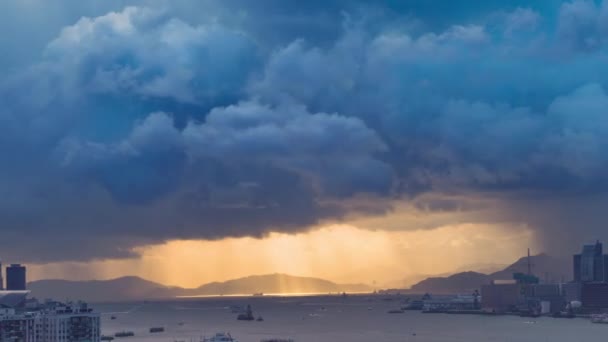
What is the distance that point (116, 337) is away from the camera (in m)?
178

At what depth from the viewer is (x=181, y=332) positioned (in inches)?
7638

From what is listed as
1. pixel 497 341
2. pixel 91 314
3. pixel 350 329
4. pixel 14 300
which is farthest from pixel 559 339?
pixel 14 300

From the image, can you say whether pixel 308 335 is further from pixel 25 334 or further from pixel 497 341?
pixel 25 334

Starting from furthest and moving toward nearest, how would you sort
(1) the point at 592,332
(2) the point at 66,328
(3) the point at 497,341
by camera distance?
(1) the point at 592,332
(3) the point at 497,341
(2) the point at 66,328

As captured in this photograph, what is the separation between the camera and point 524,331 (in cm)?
19138

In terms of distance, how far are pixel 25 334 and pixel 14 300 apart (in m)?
70.7

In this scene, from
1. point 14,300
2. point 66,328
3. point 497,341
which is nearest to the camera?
point 66,328

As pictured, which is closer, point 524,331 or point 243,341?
point 243,341

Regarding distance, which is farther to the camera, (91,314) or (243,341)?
(243,341)

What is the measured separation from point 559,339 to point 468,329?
119 feet

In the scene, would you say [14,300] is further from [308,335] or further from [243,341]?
[308,335]

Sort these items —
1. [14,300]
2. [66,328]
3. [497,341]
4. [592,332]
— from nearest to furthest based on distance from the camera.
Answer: [66,328]
[497,341]
[14,300]
[592,332]

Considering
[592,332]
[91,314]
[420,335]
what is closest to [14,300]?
[91,314]

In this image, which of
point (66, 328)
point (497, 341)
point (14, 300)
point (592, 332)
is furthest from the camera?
point (592, 332)
